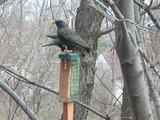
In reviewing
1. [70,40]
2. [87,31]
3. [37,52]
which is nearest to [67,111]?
[70,40]

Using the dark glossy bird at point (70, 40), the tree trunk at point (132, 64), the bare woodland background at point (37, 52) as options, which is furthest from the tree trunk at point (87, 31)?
the tree trunk at point (132, 64)

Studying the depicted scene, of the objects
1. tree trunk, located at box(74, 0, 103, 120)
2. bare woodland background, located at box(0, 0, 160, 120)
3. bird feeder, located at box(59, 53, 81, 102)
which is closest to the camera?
bird feeder, located at box(59, 53, 81, 102)

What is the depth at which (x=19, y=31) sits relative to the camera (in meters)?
7.07

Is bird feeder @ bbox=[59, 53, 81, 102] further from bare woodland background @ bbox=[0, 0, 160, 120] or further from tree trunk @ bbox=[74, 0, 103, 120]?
bare woodland background @ bbox=[0, 0, 160, 120]

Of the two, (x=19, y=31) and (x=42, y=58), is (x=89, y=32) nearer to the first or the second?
(x=42, y=58)

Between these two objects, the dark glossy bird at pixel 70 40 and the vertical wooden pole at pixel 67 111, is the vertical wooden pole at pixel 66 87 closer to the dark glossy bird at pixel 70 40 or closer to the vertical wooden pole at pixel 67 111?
the vertical wooden pole at pixel 67 111

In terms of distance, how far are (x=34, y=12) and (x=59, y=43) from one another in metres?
5.69

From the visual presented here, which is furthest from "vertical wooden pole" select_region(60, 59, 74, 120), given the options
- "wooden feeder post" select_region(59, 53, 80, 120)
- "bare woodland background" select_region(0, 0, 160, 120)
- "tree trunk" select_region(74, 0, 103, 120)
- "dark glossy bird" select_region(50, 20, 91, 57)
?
"bare woodland background" select_region(0, 0, 160, 120)

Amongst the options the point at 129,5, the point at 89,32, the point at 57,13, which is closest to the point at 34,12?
the point at 57,13

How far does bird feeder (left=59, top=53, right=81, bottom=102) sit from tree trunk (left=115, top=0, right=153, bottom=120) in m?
0.60

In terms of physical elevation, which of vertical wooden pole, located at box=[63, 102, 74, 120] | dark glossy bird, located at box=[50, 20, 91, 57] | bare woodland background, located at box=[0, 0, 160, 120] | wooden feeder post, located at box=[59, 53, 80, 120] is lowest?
vertical wooden pole, located at box=[63, 102, 74, 120]

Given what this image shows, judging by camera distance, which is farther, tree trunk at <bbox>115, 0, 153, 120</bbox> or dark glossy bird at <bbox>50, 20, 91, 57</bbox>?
dark glossy bird at <bbox>50, 20, 91, 57</bbox>

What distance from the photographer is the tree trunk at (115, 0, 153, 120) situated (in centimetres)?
140

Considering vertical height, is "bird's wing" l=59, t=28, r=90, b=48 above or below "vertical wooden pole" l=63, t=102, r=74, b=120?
above
